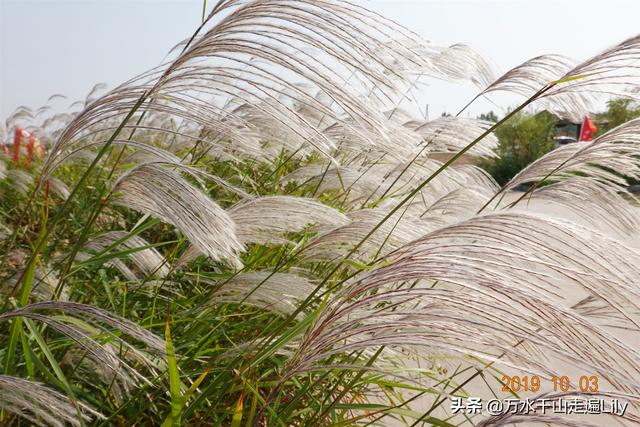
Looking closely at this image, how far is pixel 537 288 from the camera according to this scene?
886 mm

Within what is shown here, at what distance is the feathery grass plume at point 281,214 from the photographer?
1.59 metres

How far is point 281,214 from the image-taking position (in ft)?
5.35

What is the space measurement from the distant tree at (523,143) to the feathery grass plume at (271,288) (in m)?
17.9

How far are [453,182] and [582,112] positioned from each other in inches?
33.6

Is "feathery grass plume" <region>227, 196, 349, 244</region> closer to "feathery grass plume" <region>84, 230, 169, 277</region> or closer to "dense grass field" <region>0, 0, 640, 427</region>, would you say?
"dense grass field" <region>0, 0, 640, 427</region>

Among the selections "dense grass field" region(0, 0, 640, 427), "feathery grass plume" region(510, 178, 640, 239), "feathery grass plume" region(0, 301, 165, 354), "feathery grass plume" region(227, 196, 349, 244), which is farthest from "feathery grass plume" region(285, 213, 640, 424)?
"feathery grass plume" region(510, 178, 640, 239)

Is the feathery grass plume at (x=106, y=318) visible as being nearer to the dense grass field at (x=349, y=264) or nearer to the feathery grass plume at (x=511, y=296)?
the dense grass field at (x=349, y=264)

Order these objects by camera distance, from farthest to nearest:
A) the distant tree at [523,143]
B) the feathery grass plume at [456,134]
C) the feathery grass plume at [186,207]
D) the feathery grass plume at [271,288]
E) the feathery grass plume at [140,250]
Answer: the distant tree at [523,143], the feathery grass plume at [456,134], the feathery grass plume at [140,250], the feathery grass plume at [271,288], the feathery grass plume at [186,207]

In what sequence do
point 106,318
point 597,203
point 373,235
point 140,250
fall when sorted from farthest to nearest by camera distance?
point 140,250 < point 597,203 < point 373,235 < point 106,318

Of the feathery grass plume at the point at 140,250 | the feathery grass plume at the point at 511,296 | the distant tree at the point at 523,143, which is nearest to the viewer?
the feathery grass plume at the point at 511,296

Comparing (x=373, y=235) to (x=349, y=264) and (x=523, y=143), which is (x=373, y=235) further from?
(x=523, y=143)

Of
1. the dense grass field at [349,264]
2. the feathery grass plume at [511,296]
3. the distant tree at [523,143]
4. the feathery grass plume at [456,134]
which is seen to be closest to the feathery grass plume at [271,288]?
the dense grass field at [349,264]

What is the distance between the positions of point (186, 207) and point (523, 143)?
1974 centimetres

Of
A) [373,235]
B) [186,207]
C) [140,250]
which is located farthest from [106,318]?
[140,250]
